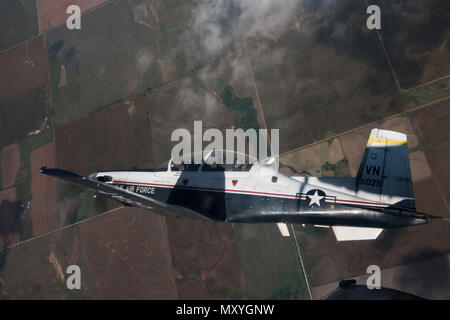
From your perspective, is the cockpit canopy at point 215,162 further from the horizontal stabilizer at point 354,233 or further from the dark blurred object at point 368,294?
the dark blurred object at point 368,294

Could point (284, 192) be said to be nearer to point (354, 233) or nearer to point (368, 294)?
point (354, 233)

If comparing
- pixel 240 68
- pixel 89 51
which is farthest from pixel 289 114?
pixel 89 51

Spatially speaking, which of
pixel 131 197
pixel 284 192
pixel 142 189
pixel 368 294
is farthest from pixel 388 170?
pixel 142 189

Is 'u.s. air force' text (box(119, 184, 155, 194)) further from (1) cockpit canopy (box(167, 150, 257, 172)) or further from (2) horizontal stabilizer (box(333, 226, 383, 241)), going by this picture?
(2) horizontal stabilizer (box(333, 226, 383, 241))
